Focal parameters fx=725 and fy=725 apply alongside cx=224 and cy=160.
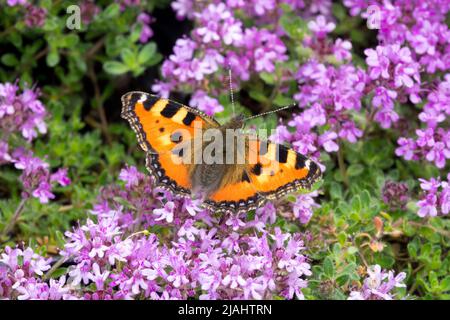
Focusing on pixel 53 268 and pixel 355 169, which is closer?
pixel 53 268

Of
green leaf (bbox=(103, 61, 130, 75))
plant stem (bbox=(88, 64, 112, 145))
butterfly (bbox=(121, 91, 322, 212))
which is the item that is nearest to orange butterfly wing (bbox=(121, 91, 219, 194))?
butterfly (bbox=(121, 91, 322, 212))

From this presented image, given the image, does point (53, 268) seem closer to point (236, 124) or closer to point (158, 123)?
point (158, 123)

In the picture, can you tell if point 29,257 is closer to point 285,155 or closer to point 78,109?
point 285,155

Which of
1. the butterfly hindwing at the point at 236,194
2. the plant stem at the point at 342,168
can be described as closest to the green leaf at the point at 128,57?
the plant stem at the point at 342,168

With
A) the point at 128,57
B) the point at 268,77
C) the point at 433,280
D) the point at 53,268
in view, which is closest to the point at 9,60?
the point at 128,57

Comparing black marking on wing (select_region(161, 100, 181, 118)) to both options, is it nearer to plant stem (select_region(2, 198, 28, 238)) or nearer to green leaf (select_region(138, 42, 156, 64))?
plant stem (select_region(2, 198, 28, 238))
